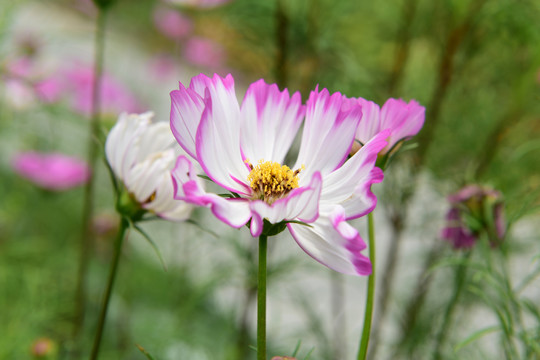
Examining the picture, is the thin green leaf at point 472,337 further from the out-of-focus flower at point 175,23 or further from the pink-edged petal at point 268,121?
the out-of-focus flower at point 175,23

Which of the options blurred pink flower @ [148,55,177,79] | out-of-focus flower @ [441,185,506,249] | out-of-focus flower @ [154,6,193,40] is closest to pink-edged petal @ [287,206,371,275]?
Answer: out-of-focus flower @ [441,185,506,249]

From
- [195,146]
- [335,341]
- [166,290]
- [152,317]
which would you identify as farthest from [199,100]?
[166,290]

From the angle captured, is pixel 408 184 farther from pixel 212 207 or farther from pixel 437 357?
pixel 212 207

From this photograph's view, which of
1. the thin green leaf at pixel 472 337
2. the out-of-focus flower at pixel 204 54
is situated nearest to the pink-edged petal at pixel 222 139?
the thin green leaf at pixel 472 337

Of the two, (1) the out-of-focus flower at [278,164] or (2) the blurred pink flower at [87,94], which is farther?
(2) the blurred pink flower at [87,94]

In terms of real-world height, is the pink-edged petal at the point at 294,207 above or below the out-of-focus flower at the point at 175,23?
below

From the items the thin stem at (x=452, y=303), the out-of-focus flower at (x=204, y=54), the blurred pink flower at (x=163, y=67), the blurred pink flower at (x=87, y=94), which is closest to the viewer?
the thin stem at (x=452, y=303)

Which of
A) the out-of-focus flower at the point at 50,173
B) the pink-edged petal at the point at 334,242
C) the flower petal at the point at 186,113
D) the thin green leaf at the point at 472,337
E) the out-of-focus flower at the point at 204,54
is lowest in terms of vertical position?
the thin green leaf at the point at 472,337
